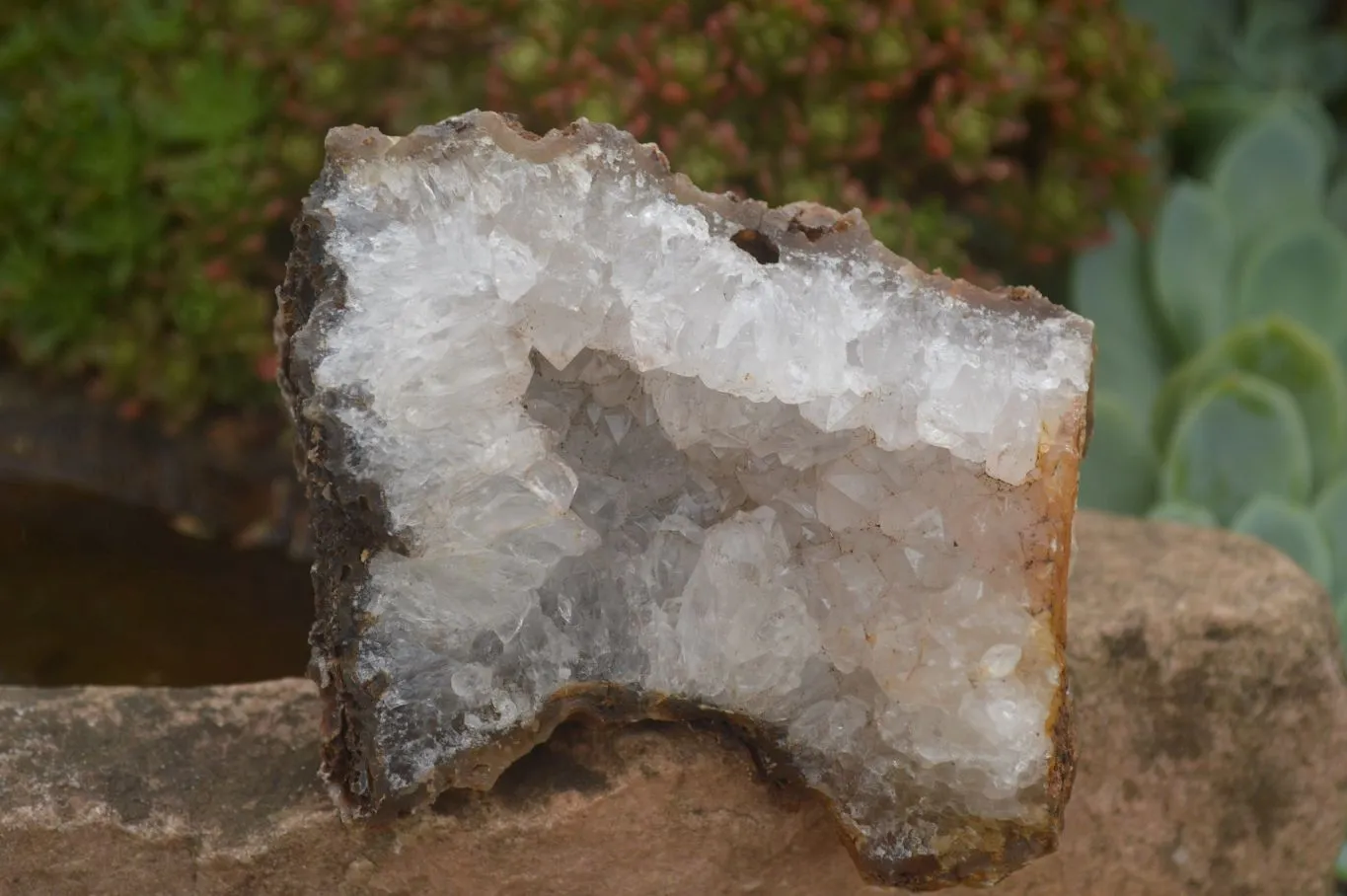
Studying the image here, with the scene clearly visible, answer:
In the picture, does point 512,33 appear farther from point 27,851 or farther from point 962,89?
point 27,851

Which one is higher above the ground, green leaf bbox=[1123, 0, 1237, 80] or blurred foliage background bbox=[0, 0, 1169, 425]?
green leaf bbox=[1123, 0, 1237, 80]

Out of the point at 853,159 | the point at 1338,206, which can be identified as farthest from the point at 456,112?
the point at 1338,206

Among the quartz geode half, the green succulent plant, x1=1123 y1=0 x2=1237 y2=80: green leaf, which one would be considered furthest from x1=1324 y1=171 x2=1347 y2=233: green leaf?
the quartz geode half

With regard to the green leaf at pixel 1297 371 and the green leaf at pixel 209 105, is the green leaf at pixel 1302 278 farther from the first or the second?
the green leaf at pixel 209 105

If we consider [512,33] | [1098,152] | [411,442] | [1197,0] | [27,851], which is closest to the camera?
[411,442]

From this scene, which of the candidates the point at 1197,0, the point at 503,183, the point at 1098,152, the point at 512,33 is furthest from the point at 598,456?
the point at 1197,0

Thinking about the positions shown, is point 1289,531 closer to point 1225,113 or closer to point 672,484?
point 1225,113

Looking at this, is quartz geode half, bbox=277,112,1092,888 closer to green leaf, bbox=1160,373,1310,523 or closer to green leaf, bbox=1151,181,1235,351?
green leaf, bbox=1160,373,1310,523

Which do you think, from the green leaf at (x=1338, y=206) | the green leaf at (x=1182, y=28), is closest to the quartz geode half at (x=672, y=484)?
the green leaf at (x=1338, y=206)
